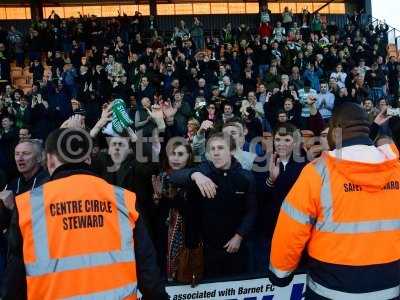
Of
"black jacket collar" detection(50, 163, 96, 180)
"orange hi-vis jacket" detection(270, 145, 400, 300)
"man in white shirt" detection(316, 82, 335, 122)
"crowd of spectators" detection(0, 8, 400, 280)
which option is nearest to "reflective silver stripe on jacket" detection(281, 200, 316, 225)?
"orange hi-vis jacket" detection(270, 145, 400, 300)

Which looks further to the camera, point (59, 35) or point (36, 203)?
point (59, 35)

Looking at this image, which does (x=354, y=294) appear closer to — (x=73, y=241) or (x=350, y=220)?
(x=350, y=220)

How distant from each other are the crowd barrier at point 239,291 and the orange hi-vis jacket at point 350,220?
123cm

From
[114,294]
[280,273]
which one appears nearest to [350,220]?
[280,273]

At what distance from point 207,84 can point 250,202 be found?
924 centimetres

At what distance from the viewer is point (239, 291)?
373 cm

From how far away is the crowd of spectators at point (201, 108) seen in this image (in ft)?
12.1

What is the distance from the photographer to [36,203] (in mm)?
2170

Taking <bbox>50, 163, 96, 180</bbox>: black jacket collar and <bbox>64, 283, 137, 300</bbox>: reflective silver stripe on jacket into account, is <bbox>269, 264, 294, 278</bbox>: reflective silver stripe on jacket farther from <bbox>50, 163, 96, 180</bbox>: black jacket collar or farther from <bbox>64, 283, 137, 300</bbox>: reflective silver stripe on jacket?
<bbox>50, 163, 96, 180</bbox>: black jacket collar

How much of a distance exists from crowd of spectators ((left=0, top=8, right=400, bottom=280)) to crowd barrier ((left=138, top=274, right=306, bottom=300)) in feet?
0.33

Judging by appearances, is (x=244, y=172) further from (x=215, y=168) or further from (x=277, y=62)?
(x=277, y=62)

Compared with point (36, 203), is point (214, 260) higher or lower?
lower

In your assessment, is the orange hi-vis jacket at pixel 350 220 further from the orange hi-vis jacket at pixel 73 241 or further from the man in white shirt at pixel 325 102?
the man in white shirt at pixel 325 102

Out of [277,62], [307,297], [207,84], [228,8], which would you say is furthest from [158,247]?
[228,8]
